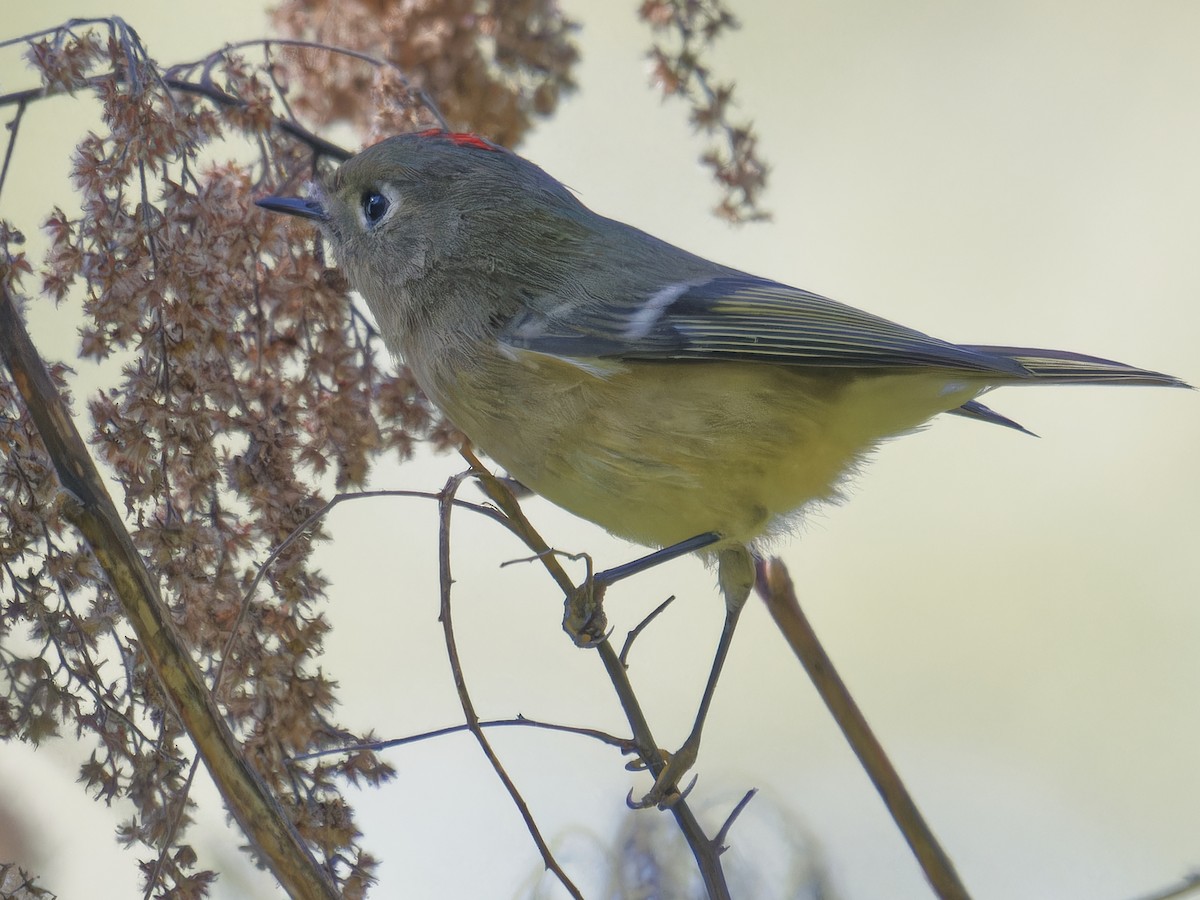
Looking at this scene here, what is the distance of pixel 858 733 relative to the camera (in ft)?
4.48

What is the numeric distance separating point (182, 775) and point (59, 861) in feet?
1.54

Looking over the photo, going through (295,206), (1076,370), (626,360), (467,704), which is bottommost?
(467,704)

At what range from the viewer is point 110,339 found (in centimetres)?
121

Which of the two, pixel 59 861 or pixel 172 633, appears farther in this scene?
pixel 59 861

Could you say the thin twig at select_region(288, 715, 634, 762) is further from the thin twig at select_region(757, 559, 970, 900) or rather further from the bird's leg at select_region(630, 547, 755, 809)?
the bird's leg at select_region(630, 547, 755, 809)

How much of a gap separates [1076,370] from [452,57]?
97 centimetres

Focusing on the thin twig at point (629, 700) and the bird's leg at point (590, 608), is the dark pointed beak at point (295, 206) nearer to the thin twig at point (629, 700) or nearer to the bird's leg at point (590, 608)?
the thin twig at point (629, 700)

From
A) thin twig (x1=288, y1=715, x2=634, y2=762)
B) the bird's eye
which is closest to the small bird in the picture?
the bird's eye

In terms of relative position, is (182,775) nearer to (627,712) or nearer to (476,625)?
(627,712)

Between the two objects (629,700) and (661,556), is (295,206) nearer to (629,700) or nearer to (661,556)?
(661,556)

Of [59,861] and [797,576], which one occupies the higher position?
[797,576]

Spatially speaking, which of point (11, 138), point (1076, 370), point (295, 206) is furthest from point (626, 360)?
point (11, 138)

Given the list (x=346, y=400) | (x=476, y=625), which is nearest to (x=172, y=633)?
(x=346, y=400)

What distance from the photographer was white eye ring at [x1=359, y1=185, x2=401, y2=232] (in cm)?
173
